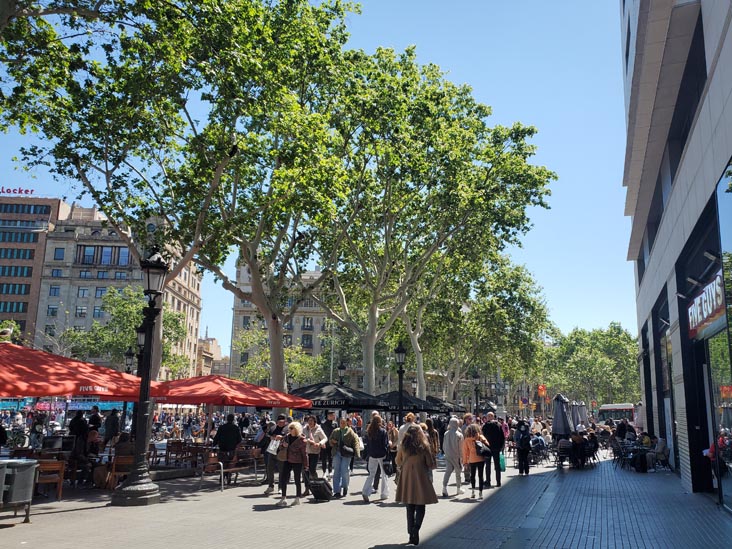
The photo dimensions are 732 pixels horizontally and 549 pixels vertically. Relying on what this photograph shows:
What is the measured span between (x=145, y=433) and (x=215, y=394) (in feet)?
9.18

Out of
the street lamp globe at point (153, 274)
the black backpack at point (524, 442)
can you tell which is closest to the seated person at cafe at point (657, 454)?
the black backpack at point (524, 442)

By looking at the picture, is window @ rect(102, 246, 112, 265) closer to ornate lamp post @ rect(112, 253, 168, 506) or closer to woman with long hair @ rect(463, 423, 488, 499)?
ornate lamp post @ rect(112, 253, 168, 506)

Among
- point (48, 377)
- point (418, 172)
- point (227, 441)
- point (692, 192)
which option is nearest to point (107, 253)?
point (418, 172)

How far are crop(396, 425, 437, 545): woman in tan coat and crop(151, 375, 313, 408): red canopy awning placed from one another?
7008 millimetres

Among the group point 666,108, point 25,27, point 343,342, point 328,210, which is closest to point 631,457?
point 666,108

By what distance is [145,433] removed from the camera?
12336 mm

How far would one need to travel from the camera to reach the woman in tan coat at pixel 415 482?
28.8ft

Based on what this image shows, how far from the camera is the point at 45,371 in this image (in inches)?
469

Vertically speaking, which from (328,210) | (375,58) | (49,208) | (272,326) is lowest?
(272,326)

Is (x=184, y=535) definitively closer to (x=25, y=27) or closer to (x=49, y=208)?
(x=25, y=27)

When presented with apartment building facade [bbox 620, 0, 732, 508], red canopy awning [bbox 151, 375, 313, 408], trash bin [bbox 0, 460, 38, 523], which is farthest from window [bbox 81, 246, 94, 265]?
trash bin [bbox 0, 460, 38, 523]

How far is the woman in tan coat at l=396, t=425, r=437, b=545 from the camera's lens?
8789 millimetres

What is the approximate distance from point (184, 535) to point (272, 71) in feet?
37.8

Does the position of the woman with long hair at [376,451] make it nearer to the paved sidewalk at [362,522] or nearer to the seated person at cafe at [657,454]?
the paved sidewalk at [362,522]
